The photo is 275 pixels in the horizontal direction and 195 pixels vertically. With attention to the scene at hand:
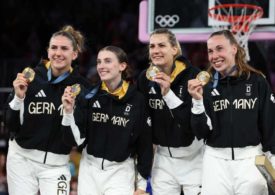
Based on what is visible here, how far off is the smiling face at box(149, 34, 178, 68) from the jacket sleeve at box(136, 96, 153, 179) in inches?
13.8

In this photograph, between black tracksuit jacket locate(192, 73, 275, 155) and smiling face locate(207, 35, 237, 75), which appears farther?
smiling face locate(207, 35, 237, 75)

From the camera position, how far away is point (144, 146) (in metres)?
4.96

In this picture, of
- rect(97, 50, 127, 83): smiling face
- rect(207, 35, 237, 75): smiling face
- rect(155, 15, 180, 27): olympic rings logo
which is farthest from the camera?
rect(155, 15, 180, 27): olympic rings logo

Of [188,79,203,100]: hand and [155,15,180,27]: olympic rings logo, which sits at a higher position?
[155,15,180,27]: olympic rings logo

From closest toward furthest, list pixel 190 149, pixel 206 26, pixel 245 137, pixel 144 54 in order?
pixel 245 137, pixel 190 149, pixel 206 26, pixel 144 54

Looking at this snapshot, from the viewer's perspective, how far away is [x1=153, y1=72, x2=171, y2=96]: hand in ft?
15.4

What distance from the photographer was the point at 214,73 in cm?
487

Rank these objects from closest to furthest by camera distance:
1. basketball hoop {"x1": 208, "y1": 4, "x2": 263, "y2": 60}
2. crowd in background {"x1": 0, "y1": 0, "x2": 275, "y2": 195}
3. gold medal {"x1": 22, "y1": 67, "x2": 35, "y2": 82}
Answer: gold medal {"x1": 22, "y1": 67, "x2": 35, "y2": 82} < basketball hoop {"x1": 208, "y1": 4, "x2": 263, "y2": 60} < crowd in background {"x1": 0, "y1": 0, "x2": 275, "y2": 195}

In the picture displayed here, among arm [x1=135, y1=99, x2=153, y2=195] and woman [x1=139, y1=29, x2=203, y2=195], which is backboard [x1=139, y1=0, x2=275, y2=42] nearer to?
woman [x1=139, y1=29, x2=203, y2=195]

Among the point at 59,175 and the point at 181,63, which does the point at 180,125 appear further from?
the point at 59,175

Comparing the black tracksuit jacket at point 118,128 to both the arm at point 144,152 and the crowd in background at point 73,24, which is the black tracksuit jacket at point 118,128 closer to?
the arm at point 144,152

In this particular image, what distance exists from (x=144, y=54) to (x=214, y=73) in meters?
5.24

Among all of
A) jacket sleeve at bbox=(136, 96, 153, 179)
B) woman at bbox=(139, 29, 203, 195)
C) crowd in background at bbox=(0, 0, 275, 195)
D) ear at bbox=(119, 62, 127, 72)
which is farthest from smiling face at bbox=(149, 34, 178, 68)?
crowd in background at bbox=(0, 0, 275, 195)

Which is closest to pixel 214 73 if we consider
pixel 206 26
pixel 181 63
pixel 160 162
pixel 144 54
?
pixel 181 63
